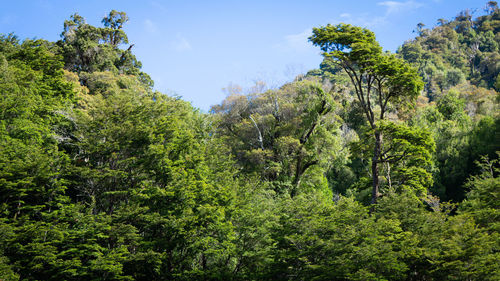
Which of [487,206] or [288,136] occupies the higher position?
[288,136]

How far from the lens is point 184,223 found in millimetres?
13094

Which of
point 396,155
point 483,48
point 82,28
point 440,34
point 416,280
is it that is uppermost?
point 440,34

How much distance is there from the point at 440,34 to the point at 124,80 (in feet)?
311

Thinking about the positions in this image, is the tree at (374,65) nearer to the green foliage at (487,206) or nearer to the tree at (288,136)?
the green foliage at (487,206)

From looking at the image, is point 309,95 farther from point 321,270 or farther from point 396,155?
point 321,270

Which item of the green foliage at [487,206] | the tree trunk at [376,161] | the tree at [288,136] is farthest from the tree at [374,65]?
the tree at [288,136]

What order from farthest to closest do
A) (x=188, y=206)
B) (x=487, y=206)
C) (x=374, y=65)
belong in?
(x=374, y=65), (x=487, y=206), (x=188, y=206)

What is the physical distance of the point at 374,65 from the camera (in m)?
16.4

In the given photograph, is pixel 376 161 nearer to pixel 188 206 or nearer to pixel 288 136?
pixel 288 136

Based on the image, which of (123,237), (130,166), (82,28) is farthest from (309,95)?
(82,28)

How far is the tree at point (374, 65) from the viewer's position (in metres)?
16.0

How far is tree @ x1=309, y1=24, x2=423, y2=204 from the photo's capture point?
52.5 ft

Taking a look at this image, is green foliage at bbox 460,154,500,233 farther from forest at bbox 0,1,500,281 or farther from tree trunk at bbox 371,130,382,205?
tree trunk at bbox 371,130,382,205

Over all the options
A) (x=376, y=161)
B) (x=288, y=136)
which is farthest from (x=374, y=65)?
(x=288, y=136)
